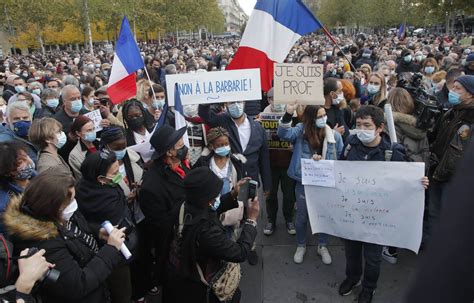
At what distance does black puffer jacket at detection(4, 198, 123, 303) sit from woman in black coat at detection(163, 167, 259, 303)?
457 mm

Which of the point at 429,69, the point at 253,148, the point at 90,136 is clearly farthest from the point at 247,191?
the point at 429,69

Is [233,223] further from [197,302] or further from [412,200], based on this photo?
[412,200]

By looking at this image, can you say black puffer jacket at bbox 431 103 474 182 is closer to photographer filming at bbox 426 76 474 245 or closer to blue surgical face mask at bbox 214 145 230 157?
photographer filming at bbox 426 76 474 245

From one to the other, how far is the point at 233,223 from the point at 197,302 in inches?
26.5

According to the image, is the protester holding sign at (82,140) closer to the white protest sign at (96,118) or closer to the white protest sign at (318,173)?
the white protest sign at (96,118)

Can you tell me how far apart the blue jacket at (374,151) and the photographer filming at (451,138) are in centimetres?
53

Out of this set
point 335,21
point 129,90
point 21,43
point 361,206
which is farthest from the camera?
point 335,21

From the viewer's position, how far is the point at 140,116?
4793 mm

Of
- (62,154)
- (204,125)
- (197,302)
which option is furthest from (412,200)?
(62,154)

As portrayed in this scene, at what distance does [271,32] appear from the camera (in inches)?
196

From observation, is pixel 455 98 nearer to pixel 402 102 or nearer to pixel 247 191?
pixel 402 102

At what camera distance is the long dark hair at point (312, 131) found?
4082 mm

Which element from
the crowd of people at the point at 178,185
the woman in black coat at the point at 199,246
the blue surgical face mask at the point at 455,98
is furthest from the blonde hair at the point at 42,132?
the blue surgical face mask at the point at 455,98

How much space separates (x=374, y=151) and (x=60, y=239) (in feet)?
8.84
